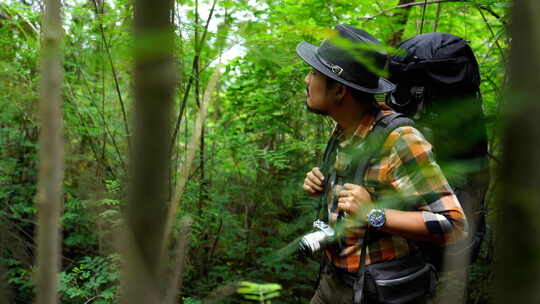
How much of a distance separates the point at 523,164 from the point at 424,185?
146 centimetres

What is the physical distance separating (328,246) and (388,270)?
305 millimetres

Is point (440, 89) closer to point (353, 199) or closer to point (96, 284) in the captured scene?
point (353, 199)

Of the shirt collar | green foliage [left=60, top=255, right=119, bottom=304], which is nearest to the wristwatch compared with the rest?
the shirt collar

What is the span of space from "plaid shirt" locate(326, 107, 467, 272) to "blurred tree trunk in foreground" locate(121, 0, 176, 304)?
4.33 feet

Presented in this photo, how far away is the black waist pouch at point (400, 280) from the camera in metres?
1.94

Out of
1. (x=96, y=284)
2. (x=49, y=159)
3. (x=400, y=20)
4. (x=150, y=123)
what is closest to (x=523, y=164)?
(x=150, y=123)

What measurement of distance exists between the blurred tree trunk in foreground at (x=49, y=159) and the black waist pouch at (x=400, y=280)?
1.52m

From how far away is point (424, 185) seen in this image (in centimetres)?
188

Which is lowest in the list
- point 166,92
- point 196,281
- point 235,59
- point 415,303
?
point 196,281

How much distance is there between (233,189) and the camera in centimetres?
511

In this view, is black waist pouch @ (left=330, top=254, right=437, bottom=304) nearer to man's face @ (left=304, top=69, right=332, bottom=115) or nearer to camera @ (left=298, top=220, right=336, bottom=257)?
camera @ (left=298, top=220, right=336, bottom=257)

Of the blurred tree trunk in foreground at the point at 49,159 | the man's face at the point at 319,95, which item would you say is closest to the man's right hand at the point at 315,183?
the man's face at the point at 319,95

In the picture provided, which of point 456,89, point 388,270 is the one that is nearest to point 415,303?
point 388,270

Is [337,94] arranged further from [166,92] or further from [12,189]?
[12,189]
